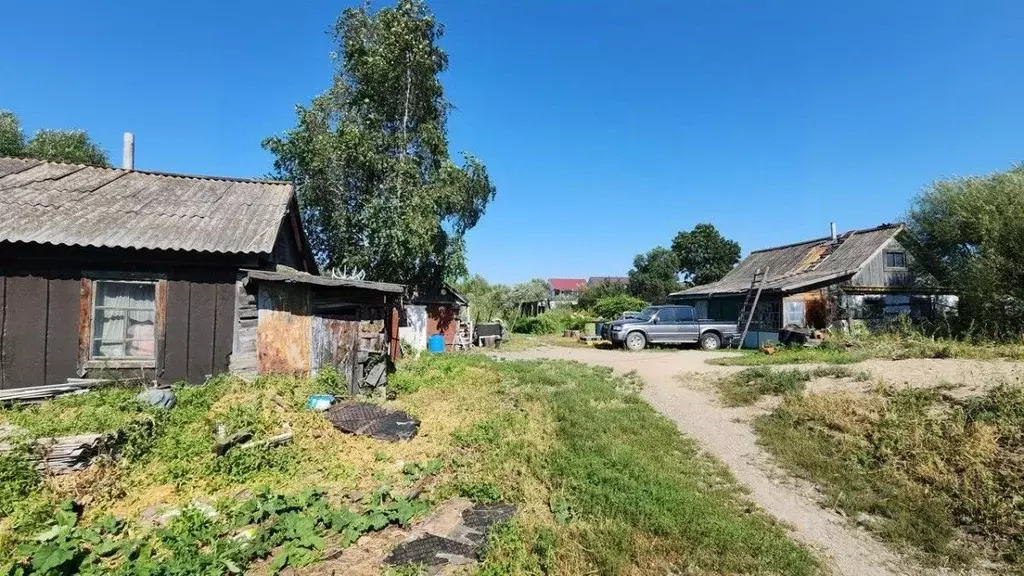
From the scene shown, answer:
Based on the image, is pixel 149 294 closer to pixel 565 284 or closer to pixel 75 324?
pixel 75 324

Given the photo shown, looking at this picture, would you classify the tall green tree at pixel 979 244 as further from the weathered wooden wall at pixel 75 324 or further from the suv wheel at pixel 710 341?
the weathered wooden wall at pixel 75 324

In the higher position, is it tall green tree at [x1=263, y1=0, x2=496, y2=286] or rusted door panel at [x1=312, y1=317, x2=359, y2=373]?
tall green tree at [x1=263, y1=0, x2=496, y2=286]

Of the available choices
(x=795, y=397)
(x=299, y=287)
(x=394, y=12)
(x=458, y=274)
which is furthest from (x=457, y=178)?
(x=795, y=397)

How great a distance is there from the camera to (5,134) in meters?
21.2

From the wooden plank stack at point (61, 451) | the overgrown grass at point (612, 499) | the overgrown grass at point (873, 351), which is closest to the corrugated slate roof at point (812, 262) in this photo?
the overgrown grass at point (873, 351)

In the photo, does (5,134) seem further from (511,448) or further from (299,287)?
(511,448)

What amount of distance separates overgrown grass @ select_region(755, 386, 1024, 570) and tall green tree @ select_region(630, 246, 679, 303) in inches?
1437

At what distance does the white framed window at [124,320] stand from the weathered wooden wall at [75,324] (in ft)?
0.65

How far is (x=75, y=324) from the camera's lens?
8.65 m

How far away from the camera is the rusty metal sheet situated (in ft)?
30.8

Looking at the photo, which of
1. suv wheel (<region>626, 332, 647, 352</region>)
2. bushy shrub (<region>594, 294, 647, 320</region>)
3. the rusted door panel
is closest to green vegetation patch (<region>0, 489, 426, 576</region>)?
the rusted door panel

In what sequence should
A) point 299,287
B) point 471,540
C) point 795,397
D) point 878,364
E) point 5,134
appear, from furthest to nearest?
point 5,134, point 878,364, point 299,287, point 795,397, point 471,540

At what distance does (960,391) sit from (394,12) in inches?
823

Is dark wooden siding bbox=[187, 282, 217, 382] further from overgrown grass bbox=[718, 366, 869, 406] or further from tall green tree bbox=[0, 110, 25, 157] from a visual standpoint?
tall green tree bbox=[0, 110, 25, 157]
